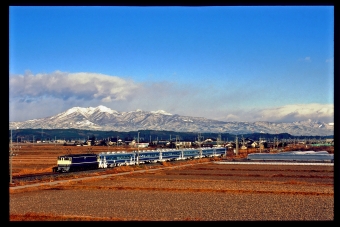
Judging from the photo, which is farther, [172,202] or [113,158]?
[113,158]

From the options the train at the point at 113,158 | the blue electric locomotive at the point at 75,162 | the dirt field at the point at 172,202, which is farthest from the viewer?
Result: the train at the point at 113,158

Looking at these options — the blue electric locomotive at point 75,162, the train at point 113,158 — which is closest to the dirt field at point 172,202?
the blue electric locomotive at point 75,162

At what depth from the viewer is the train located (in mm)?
37312

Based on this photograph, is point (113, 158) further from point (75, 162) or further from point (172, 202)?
point (172, 202)

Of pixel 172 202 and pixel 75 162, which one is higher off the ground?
pixel 75 162

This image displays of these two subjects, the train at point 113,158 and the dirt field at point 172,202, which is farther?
the train at point 113,158

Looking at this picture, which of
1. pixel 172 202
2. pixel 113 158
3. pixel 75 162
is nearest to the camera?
pixel 172 202

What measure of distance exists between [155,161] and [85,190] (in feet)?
100

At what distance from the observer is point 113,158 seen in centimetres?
4447

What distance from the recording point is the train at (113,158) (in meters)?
37.3

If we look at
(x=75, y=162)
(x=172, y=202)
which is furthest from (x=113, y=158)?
(x=172, y=202)

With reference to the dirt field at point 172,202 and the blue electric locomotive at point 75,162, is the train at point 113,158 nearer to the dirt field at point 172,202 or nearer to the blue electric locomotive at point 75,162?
the blue electric locomotive at point 75,162
